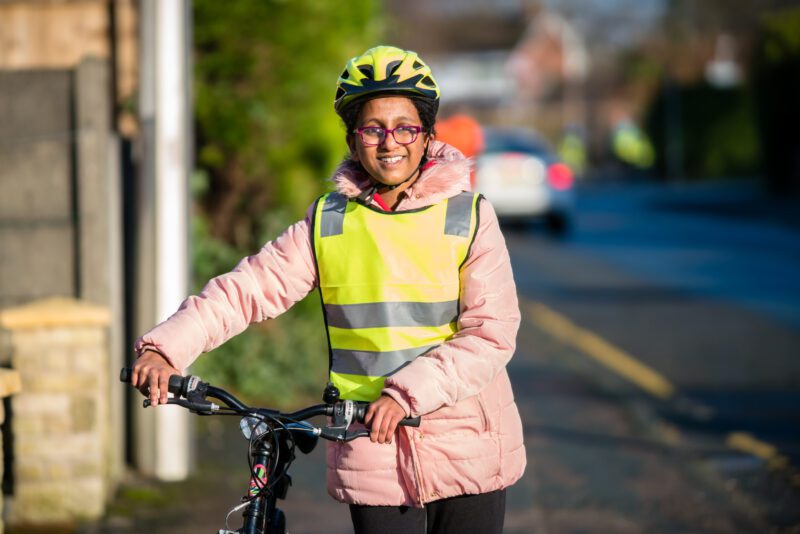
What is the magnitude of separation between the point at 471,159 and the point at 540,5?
87.8 meters

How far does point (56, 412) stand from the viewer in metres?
5.88

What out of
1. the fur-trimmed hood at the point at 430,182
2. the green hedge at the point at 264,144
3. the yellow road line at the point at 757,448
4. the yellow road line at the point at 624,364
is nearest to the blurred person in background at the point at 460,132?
the yellow road line at the point at 624,364

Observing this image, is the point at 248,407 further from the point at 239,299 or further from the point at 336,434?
the point at 239,299

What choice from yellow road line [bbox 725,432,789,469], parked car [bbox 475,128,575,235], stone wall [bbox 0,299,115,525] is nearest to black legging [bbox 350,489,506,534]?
stone wall [bbox 0,299,115,525]

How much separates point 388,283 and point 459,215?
254 millimetres

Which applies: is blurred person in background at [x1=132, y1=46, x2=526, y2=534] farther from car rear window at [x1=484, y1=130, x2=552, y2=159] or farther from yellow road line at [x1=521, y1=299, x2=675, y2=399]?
car rear window at [x1=484, y1=130, x2=552, y2=159]

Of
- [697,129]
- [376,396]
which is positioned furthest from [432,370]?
[697,129]

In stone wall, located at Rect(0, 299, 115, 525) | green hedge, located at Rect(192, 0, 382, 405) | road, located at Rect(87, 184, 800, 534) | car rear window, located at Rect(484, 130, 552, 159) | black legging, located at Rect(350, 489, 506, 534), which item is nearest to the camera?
black legging, located at Rect(350, 489, 506, 534)

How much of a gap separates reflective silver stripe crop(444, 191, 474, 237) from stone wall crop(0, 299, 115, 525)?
2.93m

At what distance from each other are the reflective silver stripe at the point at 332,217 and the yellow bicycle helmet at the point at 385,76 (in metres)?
0.26

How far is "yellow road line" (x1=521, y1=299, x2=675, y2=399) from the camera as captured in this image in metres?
9.27

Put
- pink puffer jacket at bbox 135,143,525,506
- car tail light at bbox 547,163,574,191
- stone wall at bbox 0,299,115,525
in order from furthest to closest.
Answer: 1. car tail light at bbox 547,163,574,191
2. stone wall at bbox 0,299,115,525
3. pink puffer jacket at bbox 135,143,525,506

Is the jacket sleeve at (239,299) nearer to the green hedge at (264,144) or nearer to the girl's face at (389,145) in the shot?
the girl's face at (389,145)

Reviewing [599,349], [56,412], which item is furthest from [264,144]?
[599,349]
